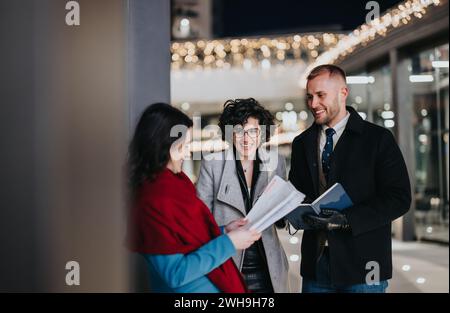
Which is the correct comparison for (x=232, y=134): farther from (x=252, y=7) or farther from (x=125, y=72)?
(x=252, y=7)

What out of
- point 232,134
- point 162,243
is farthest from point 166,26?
point 162,243

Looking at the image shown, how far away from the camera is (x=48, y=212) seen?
94.7 inches

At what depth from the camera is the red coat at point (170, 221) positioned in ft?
5.97

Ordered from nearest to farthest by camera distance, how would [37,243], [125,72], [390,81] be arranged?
[125,72], [37,243], [390,81]

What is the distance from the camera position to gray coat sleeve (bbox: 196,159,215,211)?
2.68 m

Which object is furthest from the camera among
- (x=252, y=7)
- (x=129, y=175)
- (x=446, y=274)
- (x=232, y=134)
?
(x=252, y=7)

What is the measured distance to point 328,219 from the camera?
237 cm

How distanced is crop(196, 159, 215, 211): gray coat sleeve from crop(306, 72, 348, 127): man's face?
0.49m

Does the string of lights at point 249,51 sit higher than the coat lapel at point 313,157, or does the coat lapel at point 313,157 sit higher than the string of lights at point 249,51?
the string of lights at point 249,51

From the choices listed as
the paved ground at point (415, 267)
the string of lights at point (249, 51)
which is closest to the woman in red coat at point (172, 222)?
the paved ground at point (415, 267)

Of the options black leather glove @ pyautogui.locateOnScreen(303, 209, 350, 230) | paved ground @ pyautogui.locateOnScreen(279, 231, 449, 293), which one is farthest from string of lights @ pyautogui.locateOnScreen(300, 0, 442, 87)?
black leather glove @ pyautogui.locateOnScreen(303, 209, 350, 230)

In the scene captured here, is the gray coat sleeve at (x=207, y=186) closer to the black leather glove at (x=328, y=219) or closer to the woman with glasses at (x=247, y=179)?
the woman with glasses at (x=247, y=179)

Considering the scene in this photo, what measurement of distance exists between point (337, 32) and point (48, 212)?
1053 centimetres

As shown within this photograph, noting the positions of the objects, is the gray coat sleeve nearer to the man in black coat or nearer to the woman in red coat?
the man in black coat
